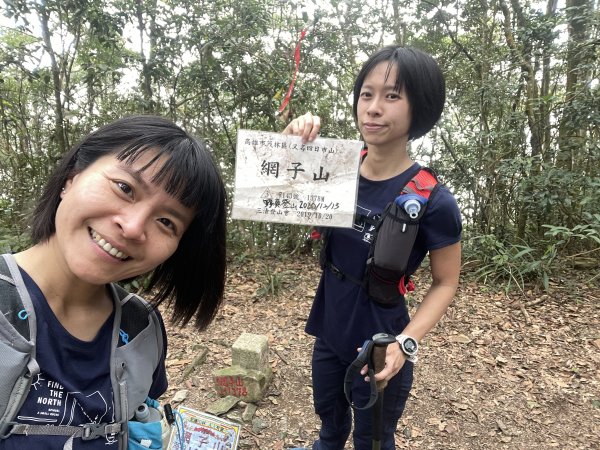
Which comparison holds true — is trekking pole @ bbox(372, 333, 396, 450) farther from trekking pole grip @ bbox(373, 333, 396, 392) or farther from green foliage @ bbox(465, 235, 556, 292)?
green foliage @ bbox(465, 235, 556, 292)

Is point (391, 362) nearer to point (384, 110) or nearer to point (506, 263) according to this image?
point (384, 110)

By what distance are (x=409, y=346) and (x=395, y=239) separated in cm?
41

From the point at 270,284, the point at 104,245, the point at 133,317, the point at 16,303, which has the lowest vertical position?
the point at 270,284

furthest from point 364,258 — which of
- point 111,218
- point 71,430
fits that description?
point 71,430

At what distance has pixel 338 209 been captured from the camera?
1476mm

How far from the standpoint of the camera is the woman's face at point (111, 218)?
869 millimetres

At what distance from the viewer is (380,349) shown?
1302 mm

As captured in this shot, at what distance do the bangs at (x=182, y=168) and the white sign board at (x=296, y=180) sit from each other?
473 mm

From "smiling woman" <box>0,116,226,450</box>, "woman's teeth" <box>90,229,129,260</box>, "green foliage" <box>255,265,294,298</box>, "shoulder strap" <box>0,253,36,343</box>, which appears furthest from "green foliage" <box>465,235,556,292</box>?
"shoulder strap" <box>0,253,36,343</box>

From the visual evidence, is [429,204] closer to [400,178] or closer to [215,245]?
[400,178]

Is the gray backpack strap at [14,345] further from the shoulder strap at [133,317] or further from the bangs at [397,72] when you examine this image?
the bangs at [397,72]

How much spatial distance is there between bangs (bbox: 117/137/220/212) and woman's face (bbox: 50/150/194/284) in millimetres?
12

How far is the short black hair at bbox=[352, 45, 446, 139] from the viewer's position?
1397mm

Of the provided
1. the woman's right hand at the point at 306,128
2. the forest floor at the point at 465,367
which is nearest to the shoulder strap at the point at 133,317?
the woman's right hand at the point at 306,128
